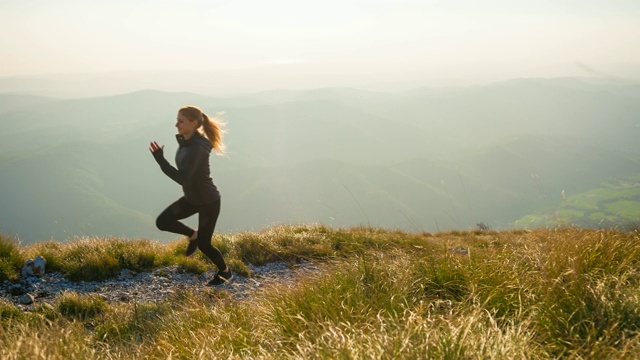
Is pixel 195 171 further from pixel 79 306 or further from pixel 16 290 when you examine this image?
pixel 16 290

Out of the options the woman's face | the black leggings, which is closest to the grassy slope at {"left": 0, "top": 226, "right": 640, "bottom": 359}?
the black leggings

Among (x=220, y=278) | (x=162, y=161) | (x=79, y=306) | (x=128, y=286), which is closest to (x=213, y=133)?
(x=162, y=161)

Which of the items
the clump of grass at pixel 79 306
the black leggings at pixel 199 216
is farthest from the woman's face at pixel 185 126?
the clump of grass at pixel 79 306

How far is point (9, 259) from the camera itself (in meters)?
8.79

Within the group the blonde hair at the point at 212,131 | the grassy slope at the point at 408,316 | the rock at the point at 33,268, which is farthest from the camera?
the rock at the point at 33,268

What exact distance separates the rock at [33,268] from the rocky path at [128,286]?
105 millimetres

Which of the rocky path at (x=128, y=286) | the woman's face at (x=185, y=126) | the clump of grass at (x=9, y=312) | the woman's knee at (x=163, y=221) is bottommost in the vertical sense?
the rocky path at (x=128, y=286)

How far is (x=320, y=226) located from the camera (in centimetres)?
1401

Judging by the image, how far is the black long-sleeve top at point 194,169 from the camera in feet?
25.6

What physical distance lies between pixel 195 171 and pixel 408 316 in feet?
15.9

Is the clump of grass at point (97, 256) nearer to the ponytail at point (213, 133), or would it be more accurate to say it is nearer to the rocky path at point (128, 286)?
the rocky path at point (128, 286)

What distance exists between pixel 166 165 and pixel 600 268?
656 cm

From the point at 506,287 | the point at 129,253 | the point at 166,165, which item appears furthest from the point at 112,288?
the point at 506,287

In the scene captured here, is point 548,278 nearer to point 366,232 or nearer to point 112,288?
point 112,288
